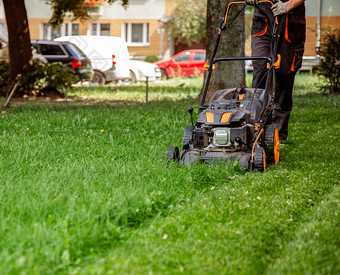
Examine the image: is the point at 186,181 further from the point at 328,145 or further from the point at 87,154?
the point at 328,145

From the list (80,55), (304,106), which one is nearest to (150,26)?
(80,55)

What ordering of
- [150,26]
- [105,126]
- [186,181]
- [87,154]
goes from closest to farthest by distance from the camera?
[186,181]
[87,154]
[105,126]
[150,26]

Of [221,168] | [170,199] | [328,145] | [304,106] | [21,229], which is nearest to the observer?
[21,229]

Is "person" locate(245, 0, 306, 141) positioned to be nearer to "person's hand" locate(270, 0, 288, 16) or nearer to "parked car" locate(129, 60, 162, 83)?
"person's hand" locate(270, 0, 288, 16)

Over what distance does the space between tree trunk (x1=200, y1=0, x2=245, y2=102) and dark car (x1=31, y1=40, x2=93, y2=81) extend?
8181 mm

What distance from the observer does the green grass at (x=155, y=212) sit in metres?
2.75

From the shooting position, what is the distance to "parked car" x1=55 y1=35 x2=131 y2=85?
18214 mm

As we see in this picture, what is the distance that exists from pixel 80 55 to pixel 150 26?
16.8m

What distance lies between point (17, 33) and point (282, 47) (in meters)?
8.23

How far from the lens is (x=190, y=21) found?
3209 centimetres

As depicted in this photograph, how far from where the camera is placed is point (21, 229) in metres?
2.96

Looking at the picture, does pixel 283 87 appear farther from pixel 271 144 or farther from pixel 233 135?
pixel 233 135

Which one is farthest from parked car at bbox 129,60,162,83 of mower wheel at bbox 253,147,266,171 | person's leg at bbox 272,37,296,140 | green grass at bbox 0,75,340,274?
mower wheel at bbox 253,147,266,171

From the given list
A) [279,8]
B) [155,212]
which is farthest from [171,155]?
[279,8]
